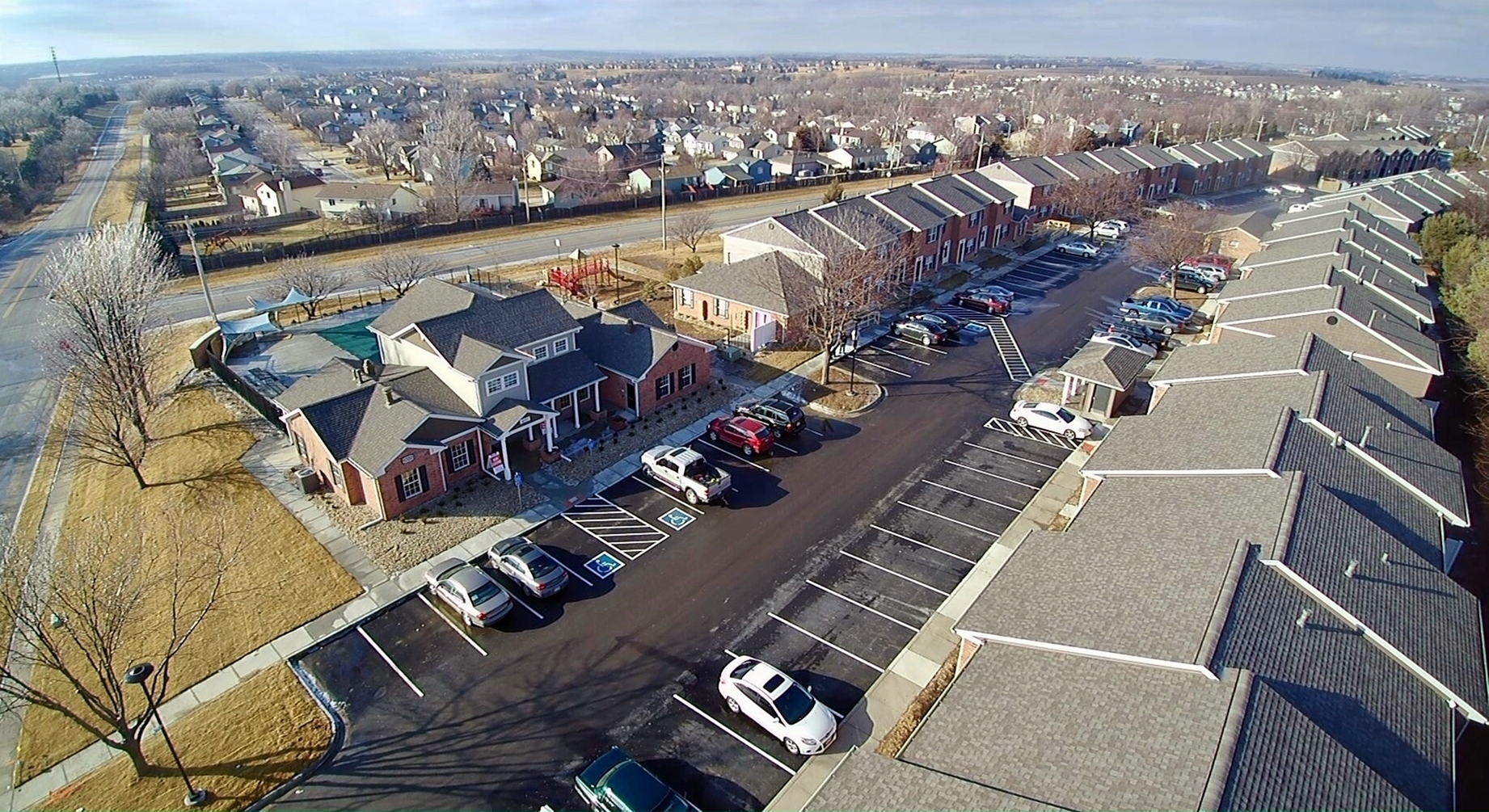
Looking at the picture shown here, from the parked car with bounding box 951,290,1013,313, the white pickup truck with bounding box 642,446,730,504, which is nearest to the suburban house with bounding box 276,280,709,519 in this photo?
the white pickup truck with bounding box 642,446,730,504

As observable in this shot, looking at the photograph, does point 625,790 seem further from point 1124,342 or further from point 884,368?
point 1124,342

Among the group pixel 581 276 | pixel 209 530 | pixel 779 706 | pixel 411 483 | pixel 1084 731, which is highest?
pixel 581 276

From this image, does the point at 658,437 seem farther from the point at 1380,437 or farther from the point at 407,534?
the point at 1380,437

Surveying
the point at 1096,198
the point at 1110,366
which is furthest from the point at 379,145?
the point at 1110,366

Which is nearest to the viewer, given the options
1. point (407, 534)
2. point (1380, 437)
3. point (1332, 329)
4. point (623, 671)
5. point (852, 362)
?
point (623, 671)

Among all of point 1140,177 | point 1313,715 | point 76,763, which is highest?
point 1140,177

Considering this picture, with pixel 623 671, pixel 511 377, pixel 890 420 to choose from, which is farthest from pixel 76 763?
pixel 890 420
